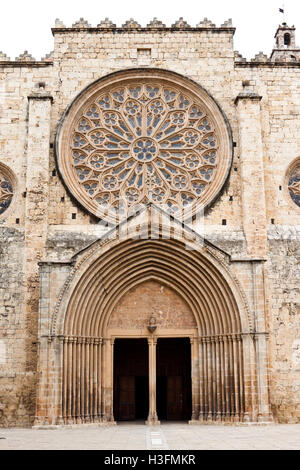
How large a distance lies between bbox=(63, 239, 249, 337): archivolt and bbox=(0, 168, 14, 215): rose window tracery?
3459 millimetres

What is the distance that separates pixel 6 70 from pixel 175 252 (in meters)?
7.19

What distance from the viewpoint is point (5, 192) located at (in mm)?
18188

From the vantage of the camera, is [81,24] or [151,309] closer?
[151,309]

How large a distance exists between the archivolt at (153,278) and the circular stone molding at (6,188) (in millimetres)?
3458

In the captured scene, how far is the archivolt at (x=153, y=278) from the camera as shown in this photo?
16.3m

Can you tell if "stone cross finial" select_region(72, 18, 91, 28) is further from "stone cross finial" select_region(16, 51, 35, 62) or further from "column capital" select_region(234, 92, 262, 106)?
"column capital" select_region(234, 92, 262, 106)

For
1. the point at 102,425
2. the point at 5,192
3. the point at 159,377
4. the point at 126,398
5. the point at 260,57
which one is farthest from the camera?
the point at 260,57

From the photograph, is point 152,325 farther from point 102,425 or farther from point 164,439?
point 164,439

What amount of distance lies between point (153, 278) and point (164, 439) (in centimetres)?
615

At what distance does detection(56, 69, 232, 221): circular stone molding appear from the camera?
18047mm

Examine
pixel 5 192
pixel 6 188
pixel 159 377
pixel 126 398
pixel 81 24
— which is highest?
pixel 81 24

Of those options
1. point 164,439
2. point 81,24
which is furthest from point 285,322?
point 81,24

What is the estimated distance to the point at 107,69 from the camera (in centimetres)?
1870

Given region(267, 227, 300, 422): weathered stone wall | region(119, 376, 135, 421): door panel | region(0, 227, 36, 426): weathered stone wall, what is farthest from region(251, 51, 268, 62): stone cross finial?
region(119, 376, 135, 421): door panel
